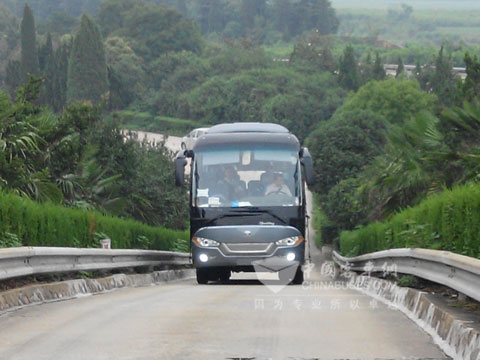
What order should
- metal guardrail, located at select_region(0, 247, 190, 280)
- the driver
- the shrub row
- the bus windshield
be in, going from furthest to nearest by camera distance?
the shrub row < the driver < the bus windshield < metal guardrail, located at select_region(0, 247, 190, 280)

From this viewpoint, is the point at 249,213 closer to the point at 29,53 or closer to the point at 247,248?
the point at 247,248

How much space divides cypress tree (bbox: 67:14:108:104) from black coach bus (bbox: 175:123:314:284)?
125052mm

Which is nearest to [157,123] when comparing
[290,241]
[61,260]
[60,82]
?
[60,82]

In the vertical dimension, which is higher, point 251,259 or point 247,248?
point 247,248

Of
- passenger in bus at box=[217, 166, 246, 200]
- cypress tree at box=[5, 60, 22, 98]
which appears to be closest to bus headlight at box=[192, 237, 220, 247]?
passenger in bus at box=[217, 166, 246, 200]

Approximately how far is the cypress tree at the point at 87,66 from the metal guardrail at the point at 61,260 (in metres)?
124

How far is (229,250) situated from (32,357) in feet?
44.6

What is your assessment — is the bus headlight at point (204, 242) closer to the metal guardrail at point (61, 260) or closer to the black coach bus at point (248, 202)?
the black coach bus at point (248, 202)

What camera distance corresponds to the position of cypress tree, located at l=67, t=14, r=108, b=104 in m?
149

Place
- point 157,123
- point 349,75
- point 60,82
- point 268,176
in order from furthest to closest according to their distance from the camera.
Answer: point 349,75, point 157,123, point 60,82, point 268,176

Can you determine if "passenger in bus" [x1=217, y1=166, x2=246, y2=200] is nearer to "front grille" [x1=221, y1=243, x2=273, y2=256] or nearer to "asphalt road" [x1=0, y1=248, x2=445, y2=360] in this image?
"front grille" [x1=221, y1=243, x2=273, y2=256]

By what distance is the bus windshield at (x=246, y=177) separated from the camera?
23625 millimetres

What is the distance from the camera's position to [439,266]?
13.7m

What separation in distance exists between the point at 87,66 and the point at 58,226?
13084 centimetres
